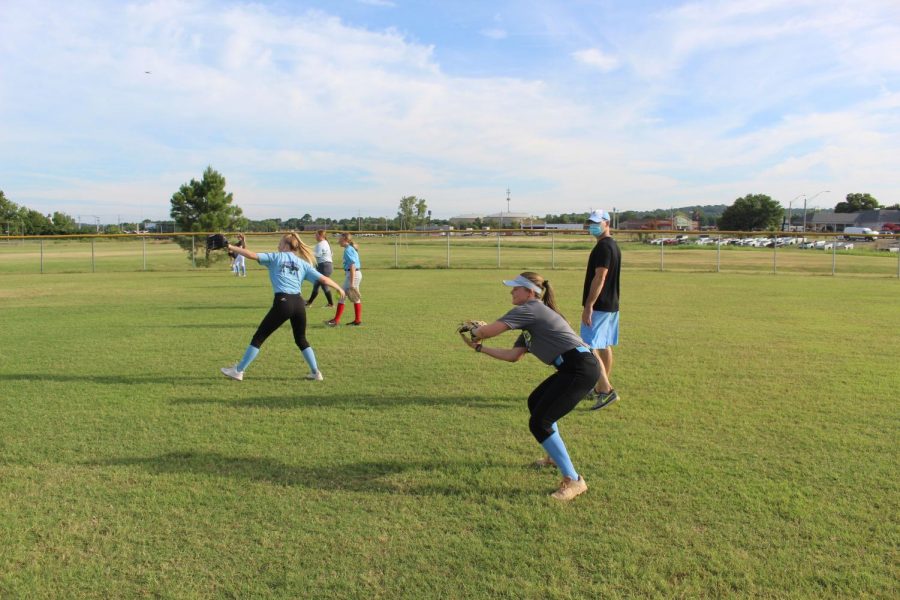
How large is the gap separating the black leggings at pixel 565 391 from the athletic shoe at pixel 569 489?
37cm

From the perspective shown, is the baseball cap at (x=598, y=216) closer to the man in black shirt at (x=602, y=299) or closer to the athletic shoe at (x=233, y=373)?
the man in black shirt at (x=602, y=299)

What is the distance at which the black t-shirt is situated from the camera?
252 inches

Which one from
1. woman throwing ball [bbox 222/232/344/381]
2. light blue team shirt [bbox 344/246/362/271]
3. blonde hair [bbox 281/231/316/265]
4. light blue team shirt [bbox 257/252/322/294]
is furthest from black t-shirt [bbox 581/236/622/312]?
light blue team shirt [bbox 344/246/362/271]

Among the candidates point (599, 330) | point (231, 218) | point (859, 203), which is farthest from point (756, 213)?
point (599, 330)

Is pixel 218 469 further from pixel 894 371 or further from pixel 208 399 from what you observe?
pixel 894 371

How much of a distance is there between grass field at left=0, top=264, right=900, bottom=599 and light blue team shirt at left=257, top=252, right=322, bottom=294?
47.3 inches

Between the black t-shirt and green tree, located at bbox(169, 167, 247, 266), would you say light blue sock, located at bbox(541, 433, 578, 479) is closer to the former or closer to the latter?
the black t-shirt

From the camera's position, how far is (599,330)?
6723 mm

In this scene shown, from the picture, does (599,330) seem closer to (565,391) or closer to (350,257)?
(565,391)

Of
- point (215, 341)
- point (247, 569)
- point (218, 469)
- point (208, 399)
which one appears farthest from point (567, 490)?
point (215, 341)

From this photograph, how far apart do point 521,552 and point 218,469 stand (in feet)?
8.54

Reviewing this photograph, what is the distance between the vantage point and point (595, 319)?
6699mm

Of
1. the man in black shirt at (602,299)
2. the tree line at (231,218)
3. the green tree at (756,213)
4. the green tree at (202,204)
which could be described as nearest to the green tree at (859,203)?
the tree line at (231,218)

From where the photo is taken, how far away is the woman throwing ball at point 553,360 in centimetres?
446
